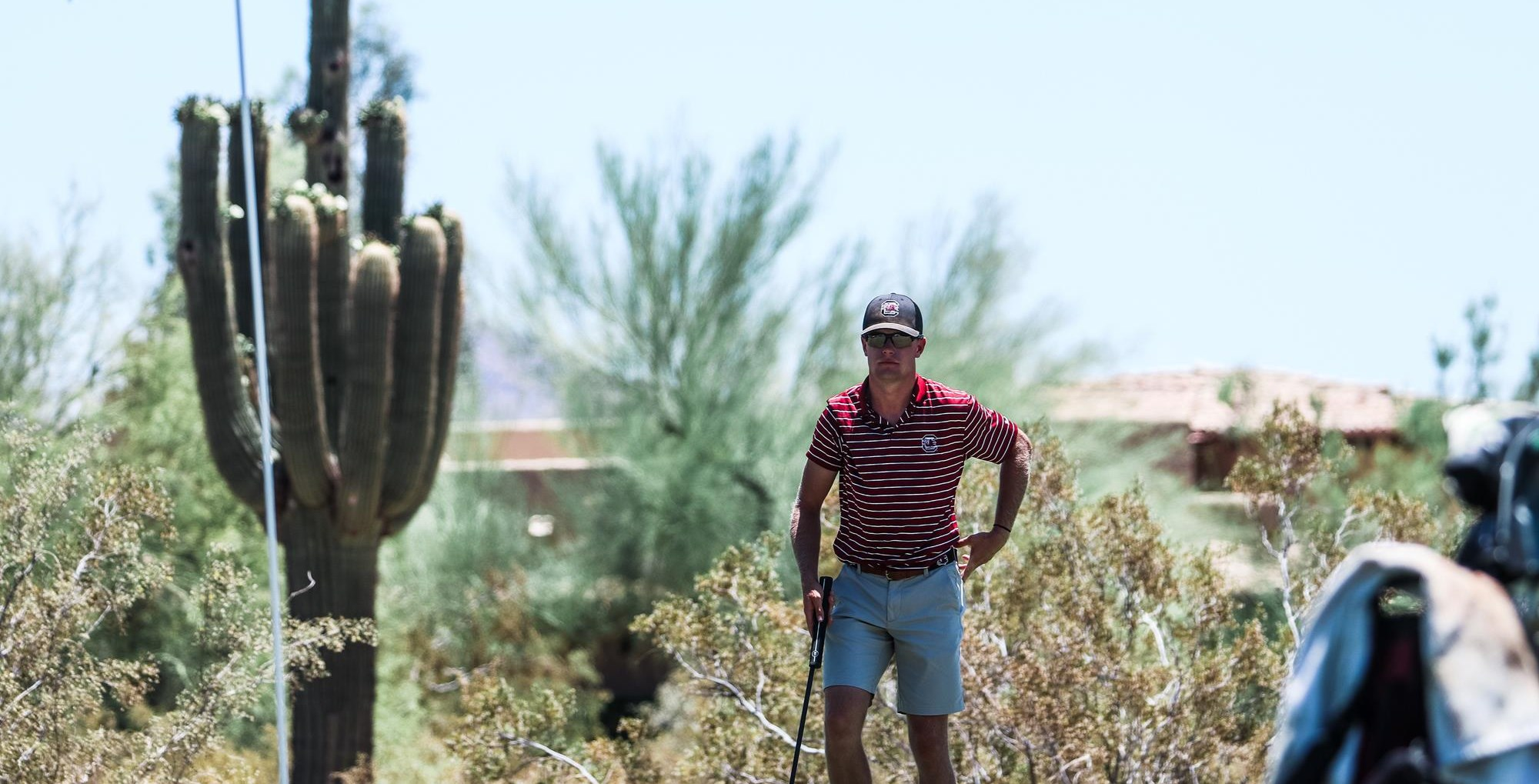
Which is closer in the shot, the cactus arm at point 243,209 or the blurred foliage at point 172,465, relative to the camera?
the cactus arm at point 243,209

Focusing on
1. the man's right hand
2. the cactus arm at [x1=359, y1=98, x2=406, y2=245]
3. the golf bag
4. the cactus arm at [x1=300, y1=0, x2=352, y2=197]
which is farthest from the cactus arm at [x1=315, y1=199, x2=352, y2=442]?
the golf bag

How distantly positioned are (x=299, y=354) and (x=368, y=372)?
49 cm

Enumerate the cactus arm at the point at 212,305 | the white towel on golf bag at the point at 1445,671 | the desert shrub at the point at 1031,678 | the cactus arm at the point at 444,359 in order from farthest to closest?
the cactus arm at the point at 444,359
the cactus arm at the point at 212,305
the desert shrub at the point at 1031,678
the white towel on golf bag at the point at 1445,671

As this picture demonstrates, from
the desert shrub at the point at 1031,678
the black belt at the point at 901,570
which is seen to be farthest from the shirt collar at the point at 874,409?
the desert shrub at the point at 1031,678

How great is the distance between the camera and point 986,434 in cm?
523

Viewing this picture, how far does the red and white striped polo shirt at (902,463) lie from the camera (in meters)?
5.07

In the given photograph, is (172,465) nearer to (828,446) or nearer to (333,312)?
(333,312)

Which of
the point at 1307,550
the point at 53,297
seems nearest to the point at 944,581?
the point at 1307,550

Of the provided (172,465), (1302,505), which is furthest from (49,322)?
(1302,505)

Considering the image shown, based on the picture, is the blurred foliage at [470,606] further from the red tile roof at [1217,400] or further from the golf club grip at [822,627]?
the golf club grip at [822,627]

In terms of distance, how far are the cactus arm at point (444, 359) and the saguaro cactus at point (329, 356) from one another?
0.5 inches

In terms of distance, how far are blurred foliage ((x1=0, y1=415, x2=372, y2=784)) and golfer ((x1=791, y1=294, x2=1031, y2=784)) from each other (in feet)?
9.58

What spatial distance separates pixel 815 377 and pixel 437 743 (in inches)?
249

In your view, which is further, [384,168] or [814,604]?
[384,168]
